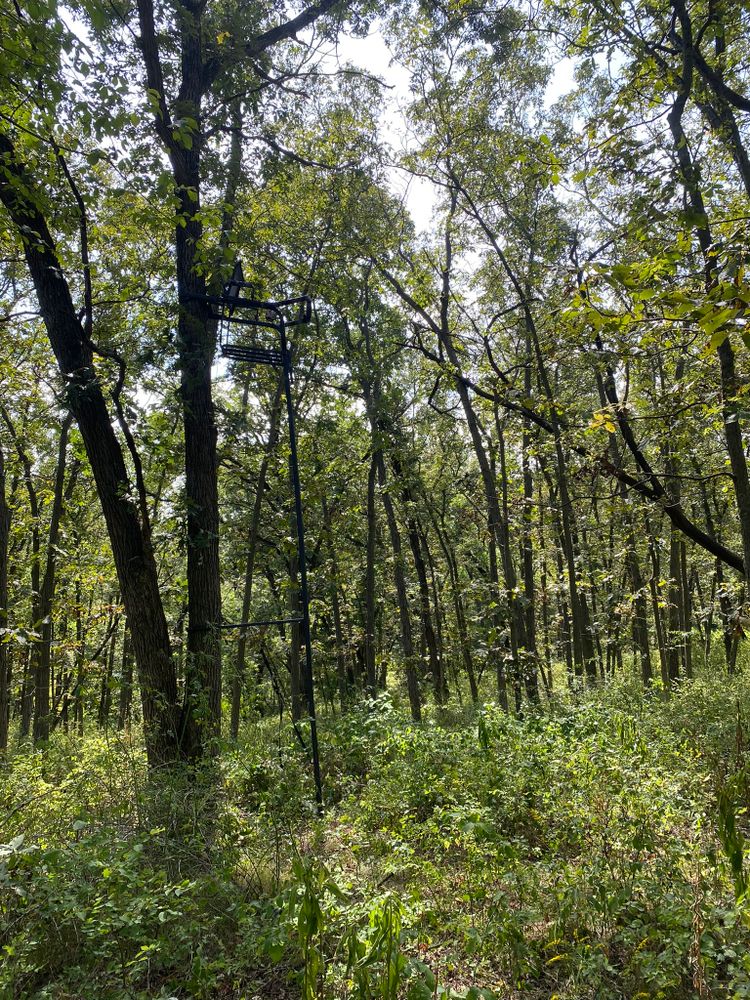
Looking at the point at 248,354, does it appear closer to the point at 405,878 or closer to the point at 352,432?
the point at 405,878

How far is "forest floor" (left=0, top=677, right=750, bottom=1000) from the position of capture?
Result: 256cm

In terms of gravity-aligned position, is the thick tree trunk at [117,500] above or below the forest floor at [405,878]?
above

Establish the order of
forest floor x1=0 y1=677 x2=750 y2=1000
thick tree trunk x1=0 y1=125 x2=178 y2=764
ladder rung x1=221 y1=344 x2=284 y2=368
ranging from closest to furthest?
1. forest floor x1=0 y1=677 x2=750 y2=1000
2. thick tree trunk x1=0 y1=125 x2=178 y2=764
3. ladder rung x1=221 y1=344 x2=284 y2=368

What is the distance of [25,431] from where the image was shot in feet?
36.5

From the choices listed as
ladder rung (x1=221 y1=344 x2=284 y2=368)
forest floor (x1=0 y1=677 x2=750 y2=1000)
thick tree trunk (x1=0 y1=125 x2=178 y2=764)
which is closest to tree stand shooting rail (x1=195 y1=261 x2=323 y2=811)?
ladder rung (x1=221 y1=344 x2=284 y2=368)

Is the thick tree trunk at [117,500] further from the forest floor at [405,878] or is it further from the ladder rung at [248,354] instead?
the ladder rung at [248,354]

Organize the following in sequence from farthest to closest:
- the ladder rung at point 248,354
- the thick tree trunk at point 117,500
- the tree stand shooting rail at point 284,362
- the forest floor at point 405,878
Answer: the ladder rung at point 248,354 → the thick tree trunk at point 117,500 → the tree stand shooting rail at point 284,362 → the forest floor at point 405,878

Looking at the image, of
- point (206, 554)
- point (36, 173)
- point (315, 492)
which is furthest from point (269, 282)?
point (206, 554)

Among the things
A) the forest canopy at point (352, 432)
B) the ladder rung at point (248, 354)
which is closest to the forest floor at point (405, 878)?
the forest canopy at point (352, 432)

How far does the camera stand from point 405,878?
3.80m

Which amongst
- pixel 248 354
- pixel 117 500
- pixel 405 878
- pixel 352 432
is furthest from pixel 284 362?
pixel 352 432

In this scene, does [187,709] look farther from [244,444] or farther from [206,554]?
[244,444]

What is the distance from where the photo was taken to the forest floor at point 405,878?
2.56 metres

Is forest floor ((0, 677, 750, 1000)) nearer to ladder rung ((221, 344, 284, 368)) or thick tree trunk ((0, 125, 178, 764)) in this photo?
thick tree trunk ((0, 125, 178, 764))
